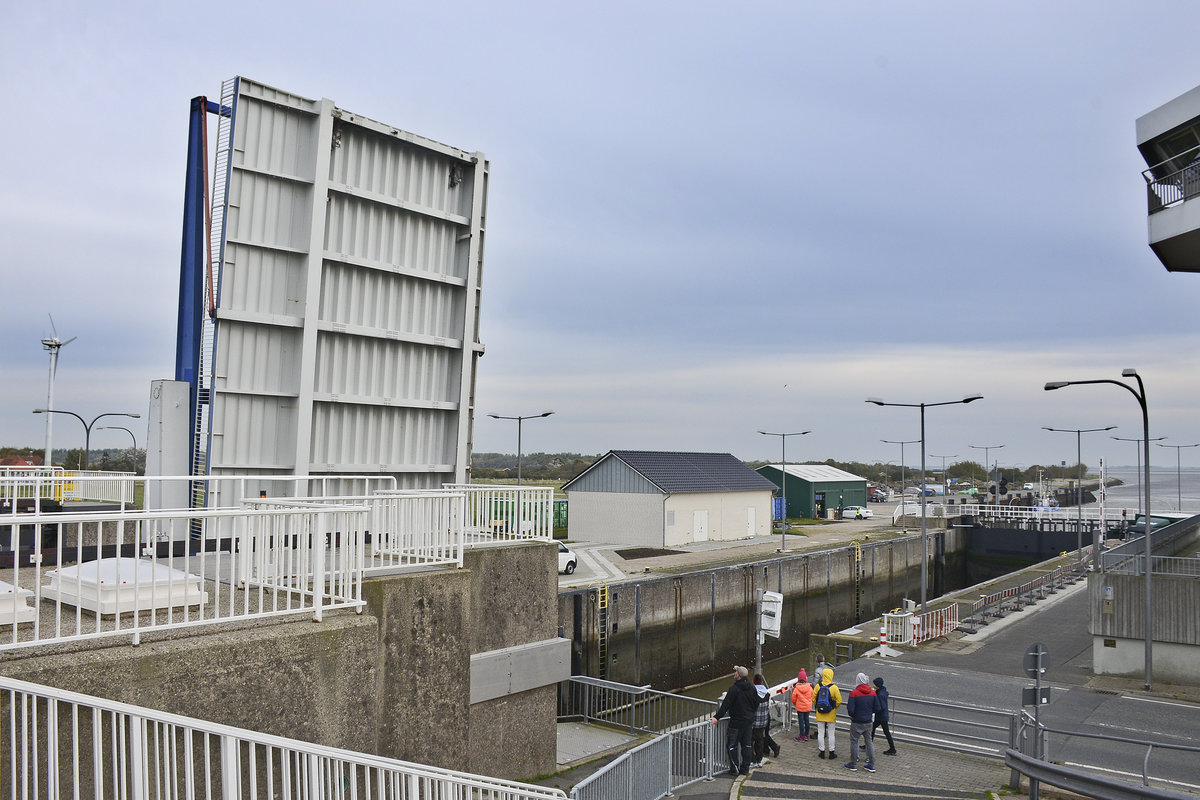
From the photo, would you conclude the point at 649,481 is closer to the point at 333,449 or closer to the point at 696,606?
the point at 696,606

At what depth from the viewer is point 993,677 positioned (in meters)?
19.0

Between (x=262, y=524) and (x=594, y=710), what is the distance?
48.8 ft

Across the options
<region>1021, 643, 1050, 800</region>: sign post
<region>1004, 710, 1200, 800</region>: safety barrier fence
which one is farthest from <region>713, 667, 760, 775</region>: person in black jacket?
<region>1021, 643, 1050, 800</region>: sign post

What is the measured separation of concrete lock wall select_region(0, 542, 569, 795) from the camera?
591 cm

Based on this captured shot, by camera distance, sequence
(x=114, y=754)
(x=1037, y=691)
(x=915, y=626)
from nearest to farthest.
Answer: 1. (x=114, y=754)
2. (x=1037, y=691)
3. (x=915, y=626)

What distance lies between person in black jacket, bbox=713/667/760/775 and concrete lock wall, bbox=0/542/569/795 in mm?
2635

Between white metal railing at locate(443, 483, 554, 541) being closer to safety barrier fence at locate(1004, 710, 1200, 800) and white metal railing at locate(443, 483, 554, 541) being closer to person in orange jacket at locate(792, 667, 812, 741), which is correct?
person in orange jacket at locate(792, 667, 812, 741)

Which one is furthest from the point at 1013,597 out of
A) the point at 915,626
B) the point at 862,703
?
the point at 862,703

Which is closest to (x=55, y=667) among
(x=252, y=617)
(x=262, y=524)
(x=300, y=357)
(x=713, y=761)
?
(x=252, y=617)

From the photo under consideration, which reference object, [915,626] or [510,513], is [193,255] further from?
[915,626]

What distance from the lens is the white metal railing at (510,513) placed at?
13404 millimetres

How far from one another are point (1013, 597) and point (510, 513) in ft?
82.6

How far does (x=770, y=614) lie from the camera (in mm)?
15594

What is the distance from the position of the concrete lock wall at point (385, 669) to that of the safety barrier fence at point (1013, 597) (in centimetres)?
1684
